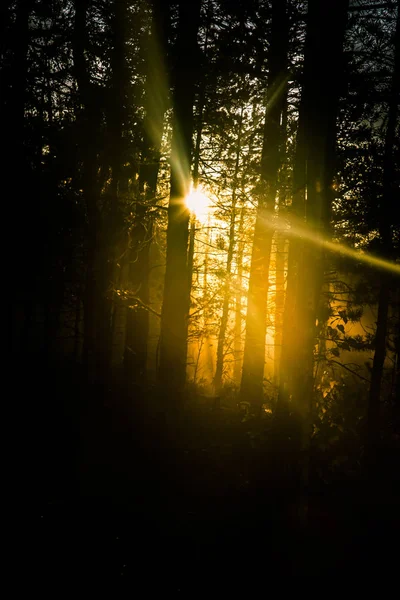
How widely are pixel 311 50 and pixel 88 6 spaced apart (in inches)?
315

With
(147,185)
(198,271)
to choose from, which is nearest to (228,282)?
(198,271)

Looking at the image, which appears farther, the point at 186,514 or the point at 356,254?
the point at 356,254

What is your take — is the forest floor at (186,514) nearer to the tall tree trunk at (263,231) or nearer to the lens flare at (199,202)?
the tall tree trunk at (263,231)

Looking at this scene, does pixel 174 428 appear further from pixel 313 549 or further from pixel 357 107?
pixel 357 107

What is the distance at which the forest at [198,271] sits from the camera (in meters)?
5.67

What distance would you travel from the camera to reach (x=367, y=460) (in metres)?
8.77

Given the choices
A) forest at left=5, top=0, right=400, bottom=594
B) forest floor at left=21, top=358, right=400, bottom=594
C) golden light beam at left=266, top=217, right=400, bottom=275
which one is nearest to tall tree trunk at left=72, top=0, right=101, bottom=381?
forest at left=5, top=0, right=400, bottom=594

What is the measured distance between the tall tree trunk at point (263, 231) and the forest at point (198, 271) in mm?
65

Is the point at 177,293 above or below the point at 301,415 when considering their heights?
above

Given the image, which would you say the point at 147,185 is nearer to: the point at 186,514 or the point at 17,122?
the point at 17,122

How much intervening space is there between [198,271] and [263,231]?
389cm

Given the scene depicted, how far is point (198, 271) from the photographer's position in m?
14.6

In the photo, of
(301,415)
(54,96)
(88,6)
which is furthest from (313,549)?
(88,6)

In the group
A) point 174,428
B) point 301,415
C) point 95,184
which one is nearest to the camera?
point 301,415
